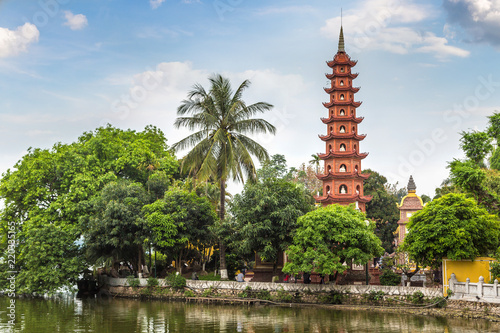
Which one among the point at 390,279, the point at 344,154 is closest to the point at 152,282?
the point at 390,279

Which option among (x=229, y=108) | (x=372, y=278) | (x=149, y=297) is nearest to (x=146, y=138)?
(x=229, y=108)

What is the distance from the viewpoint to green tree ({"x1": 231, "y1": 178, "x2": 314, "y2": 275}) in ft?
90.8

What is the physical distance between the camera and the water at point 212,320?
19828 mm

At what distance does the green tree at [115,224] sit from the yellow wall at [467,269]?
53.4ft

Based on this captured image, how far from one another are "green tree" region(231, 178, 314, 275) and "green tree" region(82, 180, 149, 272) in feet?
19.0

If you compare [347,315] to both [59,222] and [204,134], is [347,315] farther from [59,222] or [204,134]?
[59,222]

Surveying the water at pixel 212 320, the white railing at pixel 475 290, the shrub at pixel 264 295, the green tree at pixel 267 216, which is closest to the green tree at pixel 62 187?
the water at pixel 212 320

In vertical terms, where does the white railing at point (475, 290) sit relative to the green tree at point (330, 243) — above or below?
below

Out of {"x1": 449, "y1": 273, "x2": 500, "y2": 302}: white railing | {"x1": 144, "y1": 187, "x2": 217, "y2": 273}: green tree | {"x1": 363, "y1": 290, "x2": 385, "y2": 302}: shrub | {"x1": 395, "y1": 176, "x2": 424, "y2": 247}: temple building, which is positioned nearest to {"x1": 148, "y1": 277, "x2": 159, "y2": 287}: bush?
{"x1": 144, "y1": 187, "x2": 217, "y2": 273}: green tree

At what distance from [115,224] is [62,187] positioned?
5.44m

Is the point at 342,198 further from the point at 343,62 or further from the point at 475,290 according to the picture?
the point at 475,290

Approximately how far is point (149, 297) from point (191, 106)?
11.5m

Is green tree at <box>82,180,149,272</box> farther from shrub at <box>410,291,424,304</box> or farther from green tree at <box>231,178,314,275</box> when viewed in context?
shrub at <box>410,291,424,304</box>

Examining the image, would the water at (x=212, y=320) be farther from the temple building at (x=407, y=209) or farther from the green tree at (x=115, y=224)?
the temple building at (x=407, y=209)
